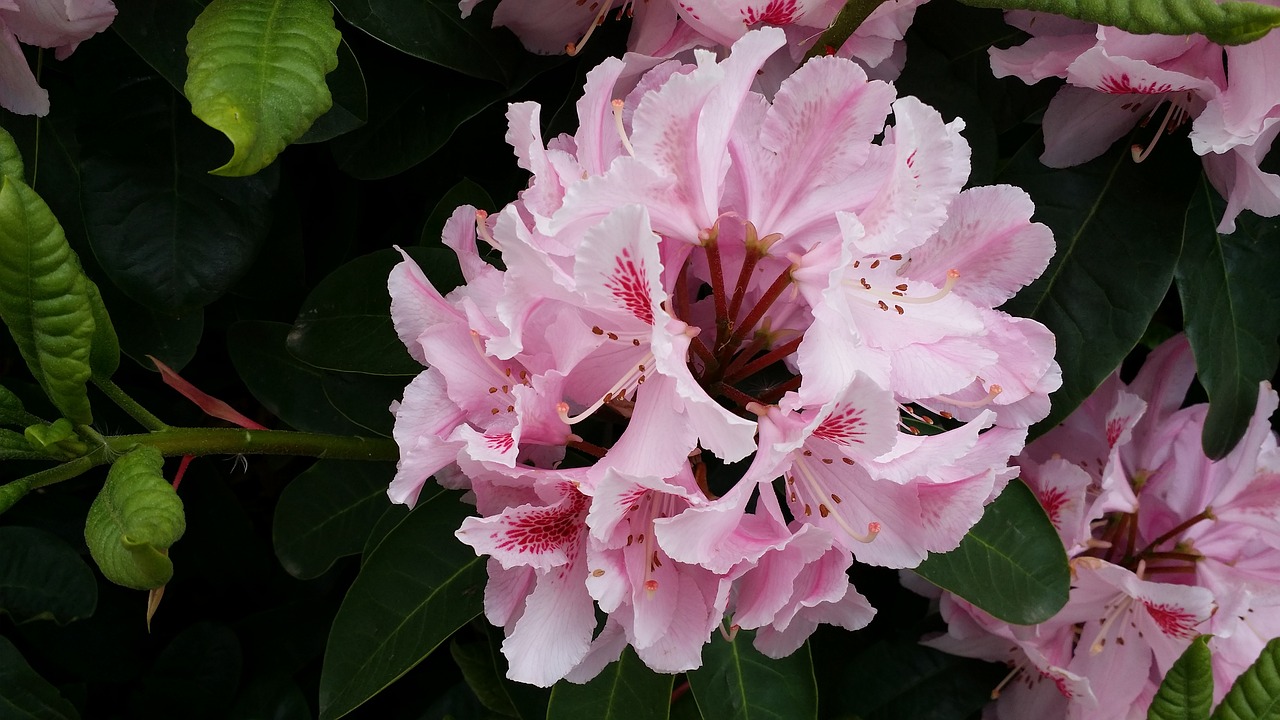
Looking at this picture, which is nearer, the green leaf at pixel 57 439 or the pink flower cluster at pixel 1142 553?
the green leaf at pixel 57 439

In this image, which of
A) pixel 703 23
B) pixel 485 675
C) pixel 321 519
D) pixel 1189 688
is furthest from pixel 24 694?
pixel 1189 688

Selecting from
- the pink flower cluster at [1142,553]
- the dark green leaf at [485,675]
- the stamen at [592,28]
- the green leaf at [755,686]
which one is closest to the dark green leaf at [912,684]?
the pink flower cluster at [1142,553]

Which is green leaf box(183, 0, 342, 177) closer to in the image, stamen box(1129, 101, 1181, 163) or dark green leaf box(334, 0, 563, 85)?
dark green leaf box(334, 0, 563, 85)

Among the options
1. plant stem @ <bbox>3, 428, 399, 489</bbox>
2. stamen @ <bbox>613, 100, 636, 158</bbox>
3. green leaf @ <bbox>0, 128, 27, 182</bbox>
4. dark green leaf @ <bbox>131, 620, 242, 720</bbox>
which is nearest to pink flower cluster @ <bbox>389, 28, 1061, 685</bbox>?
stamen @ <bbox>613, 100, 636, 158</bbox>

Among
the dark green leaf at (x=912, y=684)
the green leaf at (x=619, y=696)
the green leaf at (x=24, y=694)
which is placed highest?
the green leaf at (x=619, y=696)

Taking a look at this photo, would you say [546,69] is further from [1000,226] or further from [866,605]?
[866,605]

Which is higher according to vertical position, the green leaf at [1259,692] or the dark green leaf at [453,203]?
the dark green leaf at [453,203]

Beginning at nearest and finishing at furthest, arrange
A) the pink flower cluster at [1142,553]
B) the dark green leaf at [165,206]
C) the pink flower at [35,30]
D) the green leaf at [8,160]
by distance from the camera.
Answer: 1. the green leaf at [8,160]
2. the pink flower at [35,30]
3. the dark green leaf at [165,206]
4. the pink flower cluster at [1142,553]

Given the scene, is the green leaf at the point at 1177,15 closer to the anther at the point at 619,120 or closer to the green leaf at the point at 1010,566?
the anther at the point at 619,120
